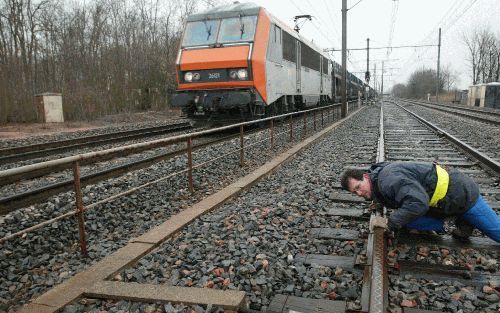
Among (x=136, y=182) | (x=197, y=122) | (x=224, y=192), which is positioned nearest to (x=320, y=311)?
(x=224, y=192)

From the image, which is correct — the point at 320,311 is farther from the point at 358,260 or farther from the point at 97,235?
the point at 97,235

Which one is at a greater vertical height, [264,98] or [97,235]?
[264,98]

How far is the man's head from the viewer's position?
3.75 metres

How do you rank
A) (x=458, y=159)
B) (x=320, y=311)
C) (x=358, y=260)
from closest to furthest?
(x=320, y=311), (x=358, y=260), (x=458, y=159)

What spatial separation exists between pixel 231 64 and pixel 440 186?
864 cm

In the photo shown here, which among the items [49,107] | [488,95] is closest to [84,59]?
[49,107]

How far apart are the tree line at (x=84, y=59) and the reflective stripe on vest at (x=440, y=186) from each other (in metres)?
20.0

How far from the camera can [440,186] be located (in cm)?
362

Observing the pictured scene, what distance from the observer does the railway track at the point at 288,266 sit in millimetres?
2879

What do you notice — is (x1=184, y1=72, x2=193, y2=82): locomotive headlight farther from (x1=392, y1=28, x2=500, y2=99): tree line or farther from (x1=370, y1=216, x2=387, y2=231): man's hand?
(x1=392, y1=28, x2=500, y2=99): tree line

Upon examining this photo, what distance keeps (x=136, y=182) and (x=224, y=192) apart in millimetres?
1590

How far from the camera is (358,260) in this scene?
3.49 m

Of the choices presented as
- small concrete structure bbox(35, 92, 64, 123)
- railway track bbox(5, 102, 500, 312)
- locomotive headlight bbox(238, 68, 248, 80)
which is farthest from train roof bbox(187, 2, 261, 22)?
small concrete structure bbox(35, 92, 64, 123)

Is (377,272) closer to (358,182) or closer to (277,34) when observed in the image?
(358,182)
